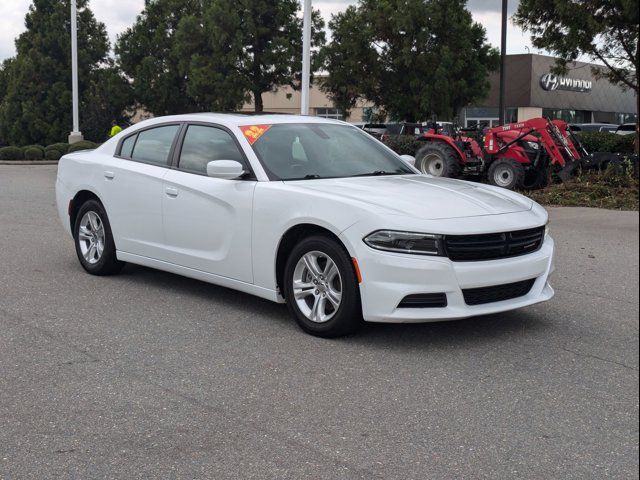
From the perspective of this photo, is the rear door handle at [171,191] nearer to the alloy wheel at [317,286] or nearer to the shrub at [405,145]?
the alloy wheel at [317,286]

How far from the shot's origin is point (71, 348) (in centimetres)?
549

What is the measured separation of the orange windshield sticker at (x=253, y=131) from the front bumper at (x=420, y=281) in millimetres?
1723

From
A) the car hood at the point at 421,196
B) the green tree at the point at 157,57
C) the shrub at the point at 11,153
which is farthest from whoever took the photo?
the green tree at the point at 157,57

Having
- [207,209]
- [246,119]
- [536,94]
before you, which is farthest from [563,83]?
[207,209]

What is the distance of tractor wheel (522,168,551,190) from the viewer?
15.7 metres

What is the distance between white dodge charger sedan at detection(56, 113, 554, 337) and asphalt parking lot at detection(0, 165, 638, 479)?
360 millimetres

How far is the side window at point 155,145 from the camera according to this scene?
7199 mm

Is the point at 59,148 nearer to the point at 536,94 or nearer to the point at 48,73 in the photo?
the point at 48,73

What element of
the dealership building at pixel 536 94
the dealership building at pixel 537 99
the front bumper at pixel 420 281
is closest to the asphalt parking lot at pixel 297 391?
the front bumper at pixel 420 281

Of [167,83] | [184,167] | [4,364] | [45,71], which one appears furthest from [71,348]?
[45,71]

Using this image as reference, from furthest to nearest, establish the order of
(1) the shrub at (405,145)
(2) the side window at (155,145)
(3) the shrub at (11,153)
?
(3) the shrub at (11,153)
(1) the shrub at (405,145)
(2) the side window at (155,145)

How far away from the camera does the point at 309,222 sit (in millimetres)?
5656

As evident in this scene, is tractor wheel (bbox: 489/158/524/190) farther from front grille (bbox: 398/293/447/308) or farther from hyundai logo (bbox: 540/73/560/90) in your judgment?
hyundai logo (bbox: 540/73/560/90)

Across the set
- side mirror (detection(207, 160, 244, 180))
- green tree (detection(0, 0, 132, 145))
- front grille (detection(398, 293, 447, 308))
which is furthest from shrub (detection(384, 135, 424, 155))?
green tree (detection(0, 0, 132, 145))
